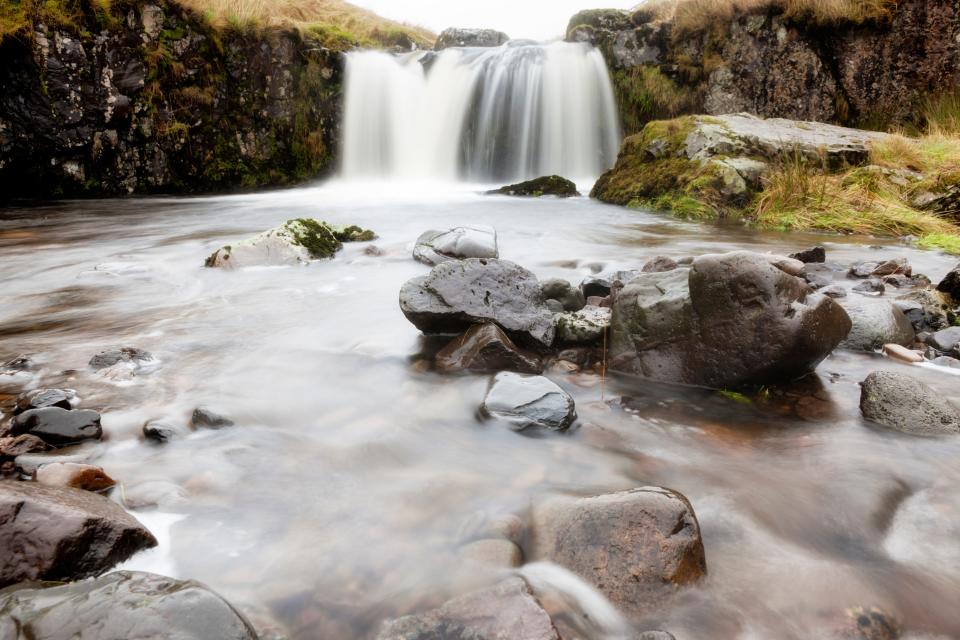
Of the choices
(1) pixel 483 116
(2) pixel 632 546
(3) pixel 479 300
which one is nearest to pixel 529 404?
(3) pixel 479 300

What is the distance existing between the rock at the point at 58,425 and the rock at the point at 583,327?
2.37 metres

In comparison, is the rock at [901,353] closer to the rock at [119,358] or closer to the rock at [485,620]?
the rock at [485,620]

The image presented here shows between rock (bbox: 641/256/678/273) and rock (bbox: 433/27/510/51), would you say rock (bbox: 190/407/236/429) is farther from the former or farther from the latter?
rock (bbox: 433/27/510/51)

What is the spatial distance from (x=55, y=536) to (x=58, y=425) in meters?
1.10

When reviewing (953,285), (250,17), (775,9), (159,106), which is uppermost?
(775,9)

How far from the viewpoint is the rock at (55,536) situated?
1604 mm

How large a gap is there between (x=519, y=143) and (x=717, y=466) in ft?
42.0

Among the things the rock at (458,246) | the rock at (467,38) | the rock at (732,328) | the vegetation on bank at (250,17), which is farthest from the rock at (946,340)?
the rock at (467,38)

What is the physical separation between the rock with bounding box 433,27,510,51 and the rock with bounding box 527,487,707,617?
2129 cm

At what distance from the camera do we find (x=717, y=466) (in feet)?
8.13

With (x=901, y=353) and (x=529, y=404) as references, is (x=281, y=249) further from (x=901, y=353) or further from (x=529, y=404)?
(x=901, y=353)

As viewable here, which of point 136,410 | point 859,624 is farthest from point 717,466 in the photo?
point 136,410

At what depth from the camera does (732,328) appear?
118 inches

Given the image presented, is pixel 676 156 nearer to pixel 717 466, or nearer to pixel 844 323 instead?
pixel 844 323
